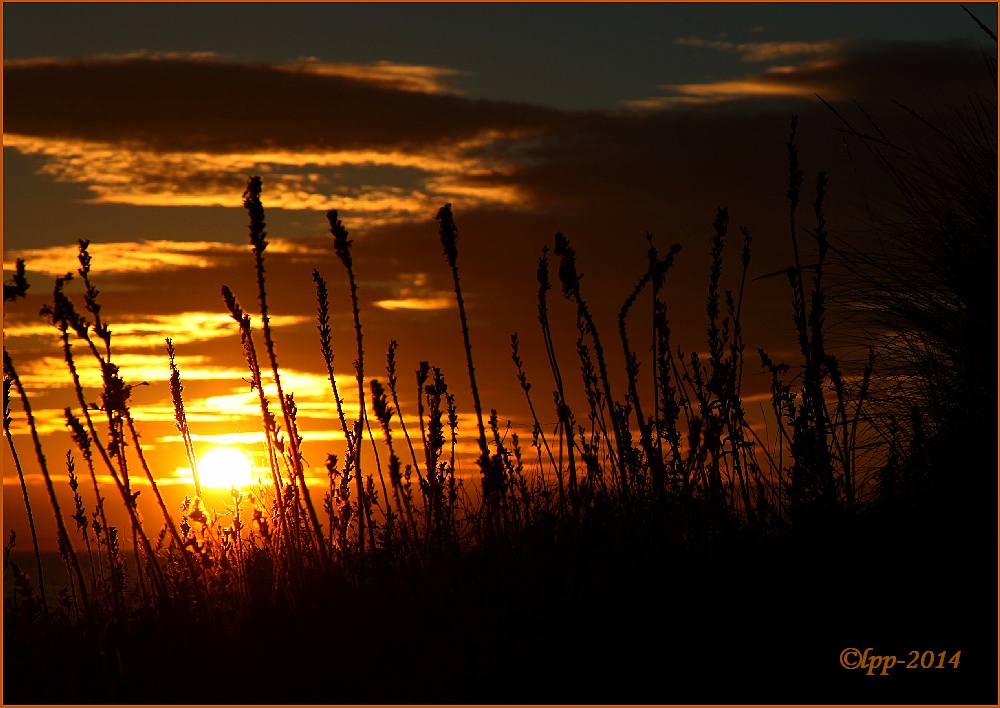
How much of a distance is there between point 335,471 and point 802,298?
2446 millimetres

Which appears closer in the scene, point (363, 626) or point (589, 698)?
point (589, 698)

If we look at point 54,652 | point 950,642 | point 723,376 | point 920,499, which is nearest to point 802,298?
point 723,376

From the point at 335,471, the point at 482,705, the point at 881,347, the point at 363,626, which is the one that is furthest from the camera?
the point at 881,347

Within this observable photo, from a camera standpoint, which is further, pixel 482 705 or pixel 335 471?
pixel 335 471

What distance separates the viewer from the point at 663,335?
4.63 metres

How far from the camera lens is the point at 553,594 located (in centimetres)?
378

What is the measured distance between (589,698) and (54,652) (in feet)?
7.74

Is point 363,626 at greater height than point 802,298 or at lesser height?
lesser

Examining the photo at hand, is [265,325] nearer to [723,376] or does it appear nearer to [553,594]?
[553,594]

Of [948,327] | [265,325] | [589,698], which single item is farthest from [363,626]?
[948,327]

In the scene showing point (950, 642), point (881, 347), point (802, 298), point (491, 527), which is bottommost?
point (950, 642)

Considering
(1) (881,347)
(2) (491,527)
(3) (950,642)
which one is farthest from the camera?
(1) (881,347)

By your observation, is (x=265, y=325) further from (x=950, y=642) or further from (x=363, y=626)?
(x=950, y=642)

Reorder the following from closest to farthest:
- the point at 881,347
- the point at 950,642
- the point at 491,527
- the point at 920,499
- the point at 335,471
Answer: the point at 950,642
the point at 491,527
the point at 920,499
the point at 335,471
the point at 881,347
